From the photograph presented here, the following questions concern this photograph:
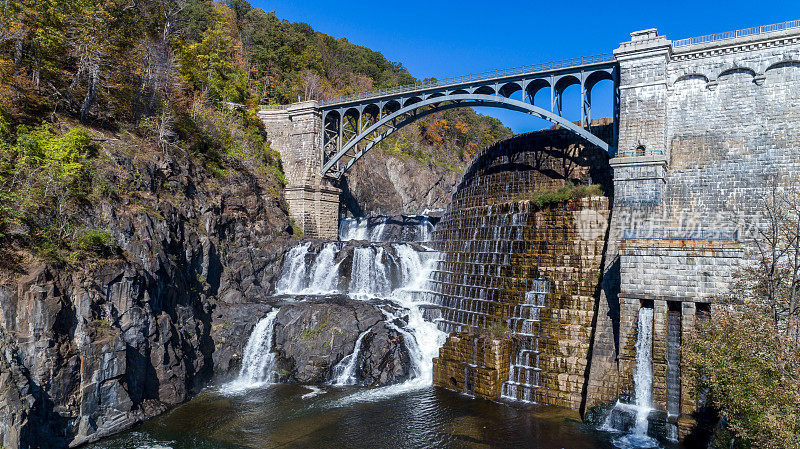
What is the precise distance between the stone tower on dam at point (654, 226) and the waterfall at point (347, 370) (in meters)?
4.04

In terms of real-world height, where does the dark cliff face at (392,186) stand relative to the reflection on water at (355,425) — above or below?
above

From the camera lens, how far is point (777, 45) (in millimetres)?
19062

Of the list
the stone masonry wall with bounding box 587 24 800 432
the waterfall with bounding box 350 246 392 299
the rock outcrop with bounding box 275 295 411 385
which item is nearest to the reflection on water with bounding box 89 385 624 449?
the rock outcrop with bounding box 275 295 411 385

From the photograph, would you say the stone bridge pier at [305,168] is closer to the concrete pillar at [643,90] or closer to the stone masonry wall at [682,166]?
the stone masonry wall at [682,166]

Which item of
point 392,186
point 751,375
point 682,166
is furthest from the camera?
point 392,186

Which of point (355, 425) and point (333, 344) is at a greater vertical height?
point (333, 344)

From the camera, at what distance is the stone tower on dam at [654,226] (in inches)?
649

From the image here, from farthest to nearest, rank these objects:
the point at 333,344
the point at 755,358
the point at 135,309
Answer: the point at 333,344 < the point at 135,309 < the point at 755,358

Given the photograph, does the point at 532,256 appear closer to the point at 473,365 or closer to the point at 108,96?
the point at 473,365

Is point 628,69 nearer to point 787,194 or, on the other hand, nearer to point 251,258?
point 787,194

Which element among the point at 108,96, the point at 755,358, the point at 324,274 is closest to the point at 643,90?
the point at 755,358

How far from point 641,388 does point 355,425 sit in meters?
10.4

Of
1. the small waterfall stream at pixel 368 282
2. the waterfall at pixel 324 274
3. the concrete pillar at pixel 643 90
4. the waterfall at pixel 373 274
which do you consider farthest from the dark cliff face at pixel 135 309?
the concrete pillar at pixel 643 90

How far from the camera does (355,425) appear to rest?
16.7 m
